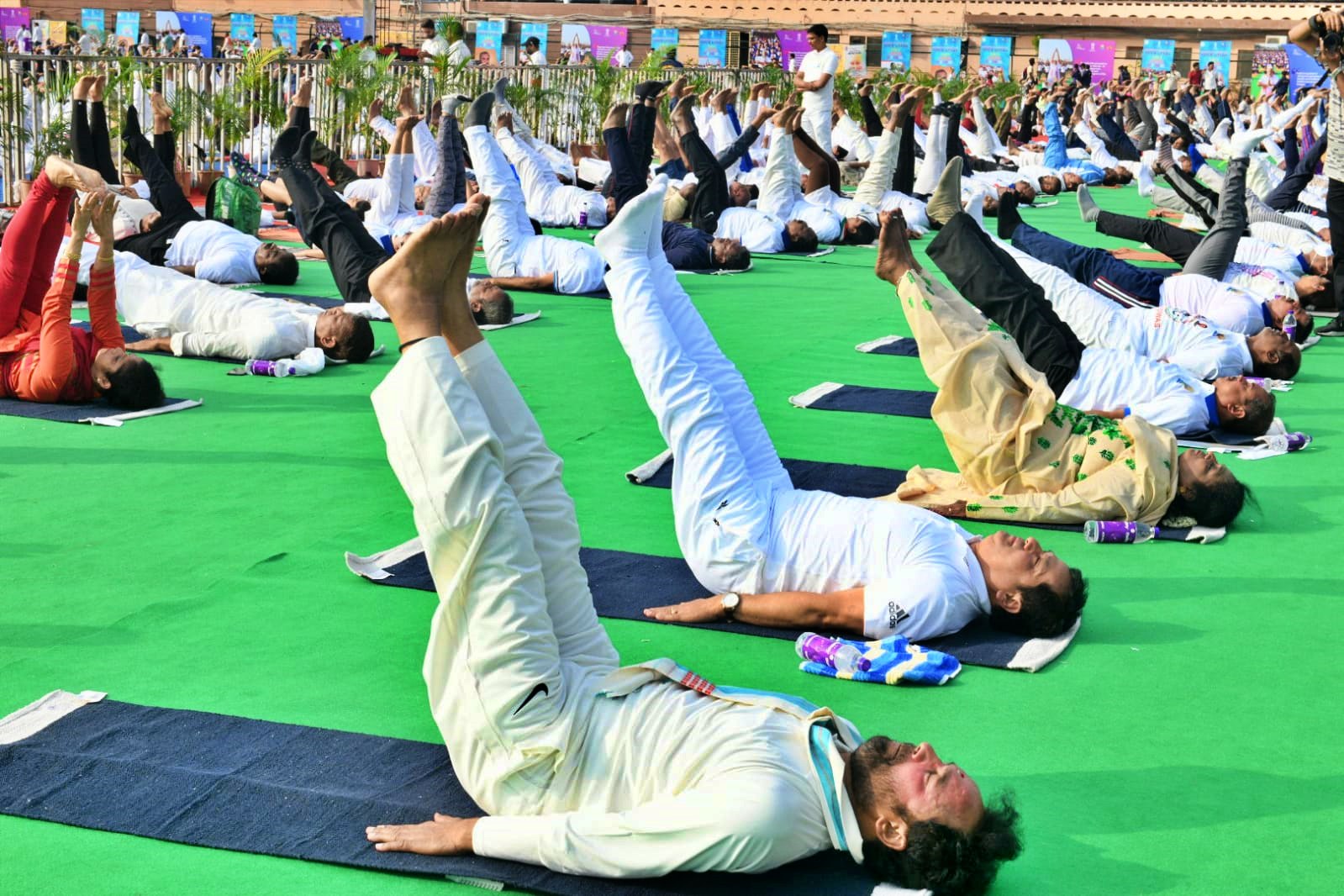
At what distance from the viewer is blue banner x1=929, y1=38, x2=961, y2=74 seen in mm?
39094

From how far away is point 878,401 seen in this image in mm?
7160

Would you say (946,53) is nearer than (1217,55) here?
Yes

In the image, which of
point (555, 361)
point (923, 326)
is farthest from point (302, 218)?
point (923, 326)

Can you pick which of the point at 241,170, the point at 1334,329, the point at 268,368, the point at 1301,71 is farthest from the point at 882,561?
the point at 1301,71

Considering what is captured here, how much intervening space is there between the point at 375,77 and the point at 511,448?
15315mm

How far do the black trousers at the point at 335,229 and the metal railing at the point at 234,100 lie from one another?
11.3 feet

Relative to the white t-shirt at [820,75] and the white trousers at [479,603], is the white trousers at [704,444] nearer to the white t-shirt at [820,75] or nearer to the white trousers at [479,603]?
the white trousers at [479,603]

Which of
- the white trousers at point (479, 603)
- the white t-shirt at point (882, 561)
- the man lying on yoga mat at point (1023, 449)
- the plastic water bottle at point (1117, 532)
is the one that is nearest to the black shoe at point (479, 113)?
the man lying on yoga mat at point (1023, 449)

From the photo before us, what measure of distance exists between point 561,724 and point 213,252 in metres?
7.16

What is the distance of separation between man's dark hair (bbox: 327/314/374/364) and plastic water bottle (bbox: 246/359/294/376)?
33cm

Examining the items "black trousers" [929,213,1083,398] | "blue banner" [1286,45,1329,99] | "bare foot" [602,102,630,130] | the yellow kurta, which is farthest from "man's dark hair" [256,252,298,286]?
"blue banner" [1286,45,1329,99]

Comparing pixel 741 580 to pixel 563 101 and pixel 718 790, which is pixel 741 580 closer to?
pixel 718 790

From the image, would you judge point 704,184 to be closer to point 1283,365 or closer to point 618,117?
point 618,117

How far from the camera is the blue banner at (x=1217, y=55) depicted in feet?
137
